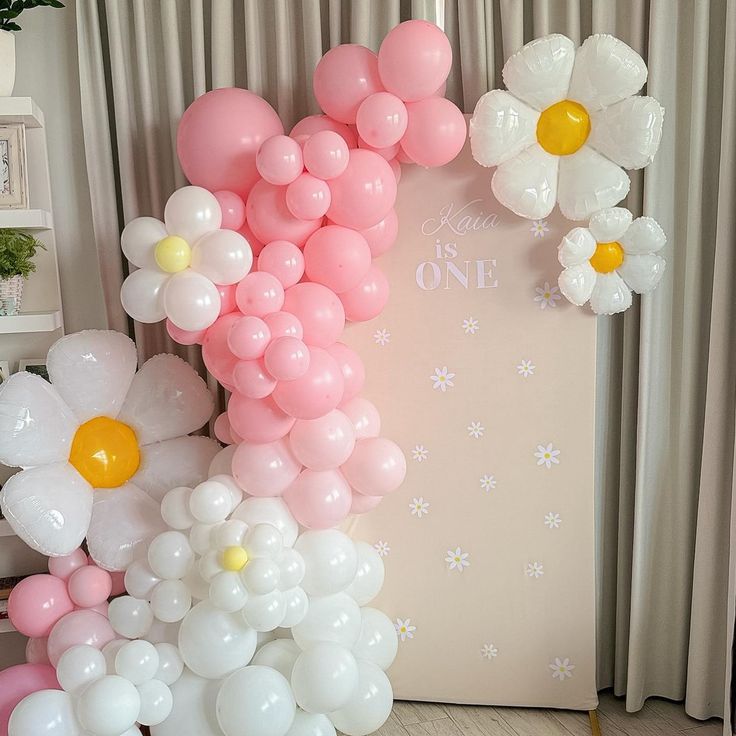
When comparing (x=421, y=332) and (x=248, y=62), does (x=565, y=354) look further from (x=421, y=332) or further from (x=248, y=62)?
(x=248, y=62)

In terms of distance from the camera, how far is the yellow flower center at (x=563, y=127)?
199cm

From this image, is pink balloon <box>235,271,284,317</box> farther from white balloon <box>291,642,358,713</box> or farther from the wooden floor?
the wooden floor

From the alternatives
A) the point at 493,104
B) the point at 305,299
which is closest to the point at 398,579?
the point at 305,299

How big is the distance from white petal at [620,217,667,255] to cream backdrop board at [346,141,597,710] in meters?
0.18

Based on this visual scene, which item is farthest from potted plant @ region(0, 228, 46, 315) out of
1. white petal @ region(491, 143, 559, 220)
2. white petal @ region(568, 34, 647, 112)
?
white petal @ region(568, 34, 647, 112)

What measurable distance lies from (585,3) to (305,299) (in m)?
1.09

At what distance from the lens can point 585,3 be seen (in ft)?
7.14

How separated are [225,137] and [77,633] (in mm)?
1236

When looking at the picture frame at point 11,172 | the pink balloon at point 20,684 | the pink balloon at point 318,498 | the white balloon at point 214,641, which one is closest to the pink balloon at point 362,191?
the pink balloon at point 318,498

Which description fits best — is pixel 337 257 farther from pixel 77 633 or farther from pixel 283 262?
pixel 77 633

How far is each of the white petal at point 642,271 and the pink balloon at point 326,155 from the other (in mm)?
745

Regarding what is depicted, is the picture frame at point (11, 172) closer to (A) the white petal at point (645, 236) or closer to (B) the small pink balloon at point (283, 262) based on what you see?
(B) the small pink balloon at point (283, 262)

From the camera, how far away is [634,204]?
2.18m

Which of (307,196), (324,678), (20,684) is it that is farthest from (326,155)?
(20,684)
